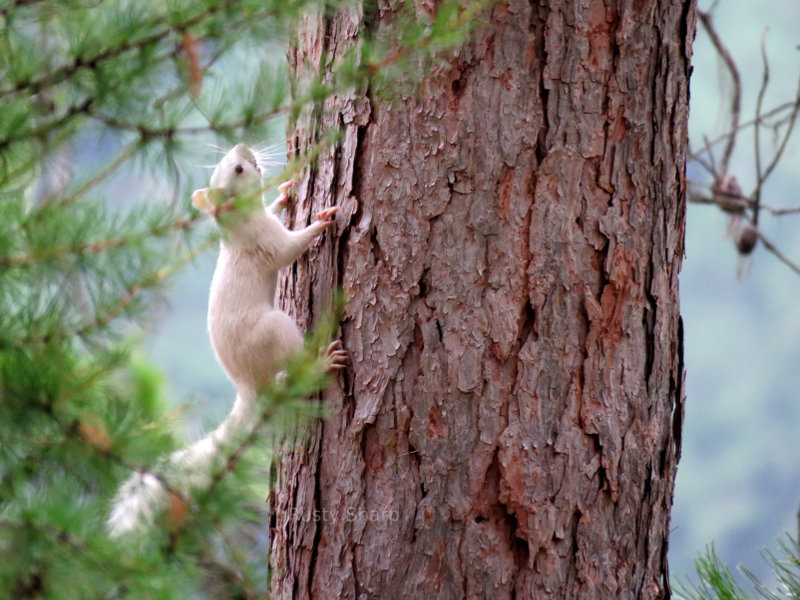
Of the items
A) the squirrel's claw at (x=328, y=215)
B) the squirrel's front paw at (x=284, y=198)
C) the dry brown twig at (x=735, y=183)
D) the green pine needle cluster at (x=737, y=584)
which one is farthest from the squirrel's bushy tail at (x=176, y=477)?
the dry brown twig at (x=735, y=183)

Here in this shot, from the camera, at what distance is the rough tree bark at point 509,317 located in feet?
4.81

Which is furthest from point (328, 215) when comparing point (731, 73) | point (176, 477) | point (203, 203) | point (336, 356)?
point (731, 73)

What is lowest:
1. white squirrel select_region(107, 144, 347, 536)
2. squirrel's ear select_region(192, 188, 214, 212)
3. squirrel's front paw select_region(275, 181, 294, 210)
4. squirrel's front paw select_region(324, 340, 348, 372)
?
squirrel's front paw select_region(324, 340, 348, 372)

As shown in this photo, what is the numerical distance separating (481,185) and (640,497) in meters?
0.64

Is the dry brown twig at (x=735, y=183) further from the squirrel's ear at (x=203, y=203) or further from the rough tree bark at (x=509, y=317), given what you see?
the squirrel's ear at (x=203, y=203)

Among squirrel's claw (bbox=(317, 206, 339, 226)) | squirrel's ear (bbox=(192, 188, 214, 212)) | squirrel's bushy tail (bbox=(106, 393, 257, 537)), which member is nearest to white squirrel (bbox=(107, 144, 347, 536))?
squirrel's claw (bbox=(317, 206, 339, 226))

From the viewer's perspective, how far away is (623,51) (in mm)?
1498

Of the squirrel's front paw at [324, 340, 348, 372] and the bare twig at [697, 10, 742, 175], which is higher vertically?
the bare twig at [697, 10, 742, 175]

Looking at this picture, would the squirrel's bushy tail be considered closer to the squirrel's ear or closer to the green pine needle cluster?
the squirrel's ear

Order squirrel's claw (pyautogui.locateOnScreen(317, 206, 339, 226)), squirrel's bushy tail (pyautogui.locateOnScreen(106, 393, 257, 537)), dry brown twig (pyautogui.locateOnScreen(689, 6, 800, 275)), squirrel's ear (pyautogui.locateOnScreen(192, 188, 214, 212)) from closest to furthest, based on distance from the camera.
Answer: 1. squirrel's bushy tail (pyautogui.locateOnScreen(106, 393, 257, 537))
2. squirrel's ear (pyautogui.locateOnScreen(192, 188, 214, 212))
3. squirrel's claw (pyautogui.locateOnScreen(317, 206, 339, 226))
4. dry brown twig (pyautogui.locateOnScreen(689, 6, 800, 275))

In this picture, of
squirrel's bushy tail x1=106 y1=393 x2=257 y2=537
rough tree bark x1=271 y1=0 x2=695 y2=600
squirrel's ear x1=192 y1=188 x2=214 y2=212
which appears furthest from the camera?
rough tree bark x1=271 y1=0 x2=695 y2=600

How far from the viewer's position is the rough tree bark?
4.81 ft

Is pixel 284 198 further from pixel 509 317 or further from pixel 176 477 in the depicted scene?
pixel 176 477

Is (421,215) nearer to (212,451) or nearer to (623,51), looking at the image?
(623,51)
